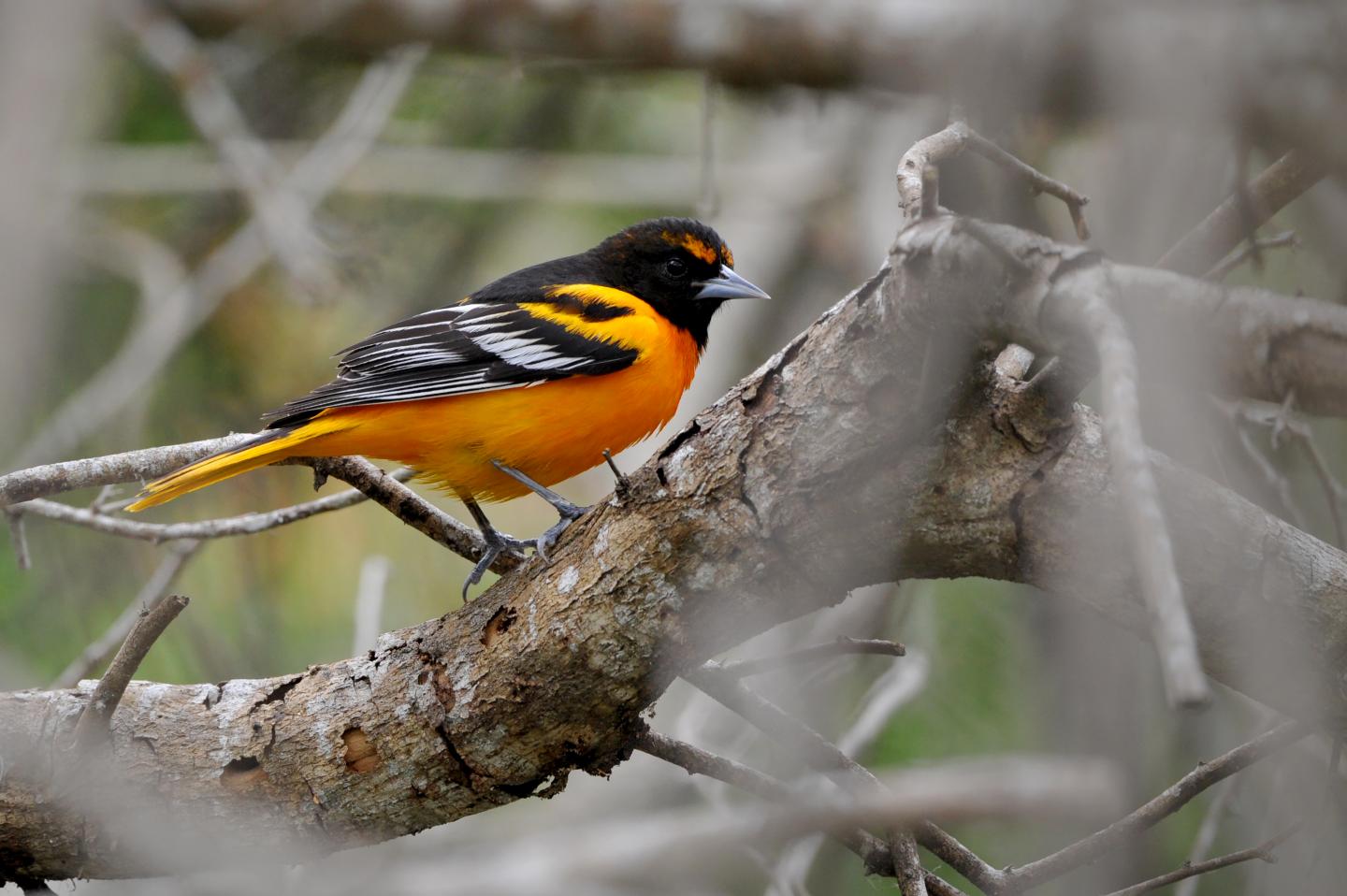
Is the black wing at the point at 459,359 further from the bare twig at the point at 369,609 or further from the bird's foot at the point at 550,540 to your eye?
the bird's foot at the point at 550,540

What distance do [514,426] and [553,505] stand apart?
13.2 inches

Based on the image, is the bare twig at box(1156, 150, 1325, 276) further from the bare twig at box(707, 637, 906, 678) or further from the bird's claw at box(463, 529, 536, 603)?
the bird's claw at box(463, 529, 536, 603)

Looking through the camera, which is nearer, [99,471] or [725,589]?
[725,589]

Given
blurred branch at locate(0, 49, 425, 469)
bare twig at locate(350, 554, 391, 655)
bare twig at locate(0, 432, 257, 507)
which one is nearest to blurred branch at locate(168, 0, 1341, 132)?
blurred branch at locate(0, 49, 425, 469)

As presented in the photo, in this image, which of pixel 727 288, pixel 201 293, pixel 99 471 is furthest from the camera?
pixel 201 293

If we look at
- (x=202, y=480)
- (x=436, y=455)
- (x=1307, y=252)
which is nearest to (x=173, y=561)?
(x=202, y=480)

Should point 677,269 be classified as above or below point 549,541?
above

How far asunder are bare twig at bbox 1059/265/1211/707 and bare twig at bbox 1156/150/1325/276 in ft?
2.66

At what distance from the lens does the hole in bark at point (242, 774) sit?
2.91 metres

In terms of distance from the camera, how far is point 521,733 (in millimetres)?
2721

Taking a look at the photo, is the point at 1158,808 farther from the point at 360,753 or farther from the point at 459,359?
the point at 459,359

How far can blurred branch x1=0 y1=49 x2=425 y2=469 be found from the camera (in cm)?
476

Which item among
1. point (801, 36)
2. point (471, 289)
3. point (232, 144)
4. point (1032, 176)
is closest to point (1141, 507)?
point (1032, 176)

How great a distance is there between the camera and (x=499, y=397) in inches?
154
